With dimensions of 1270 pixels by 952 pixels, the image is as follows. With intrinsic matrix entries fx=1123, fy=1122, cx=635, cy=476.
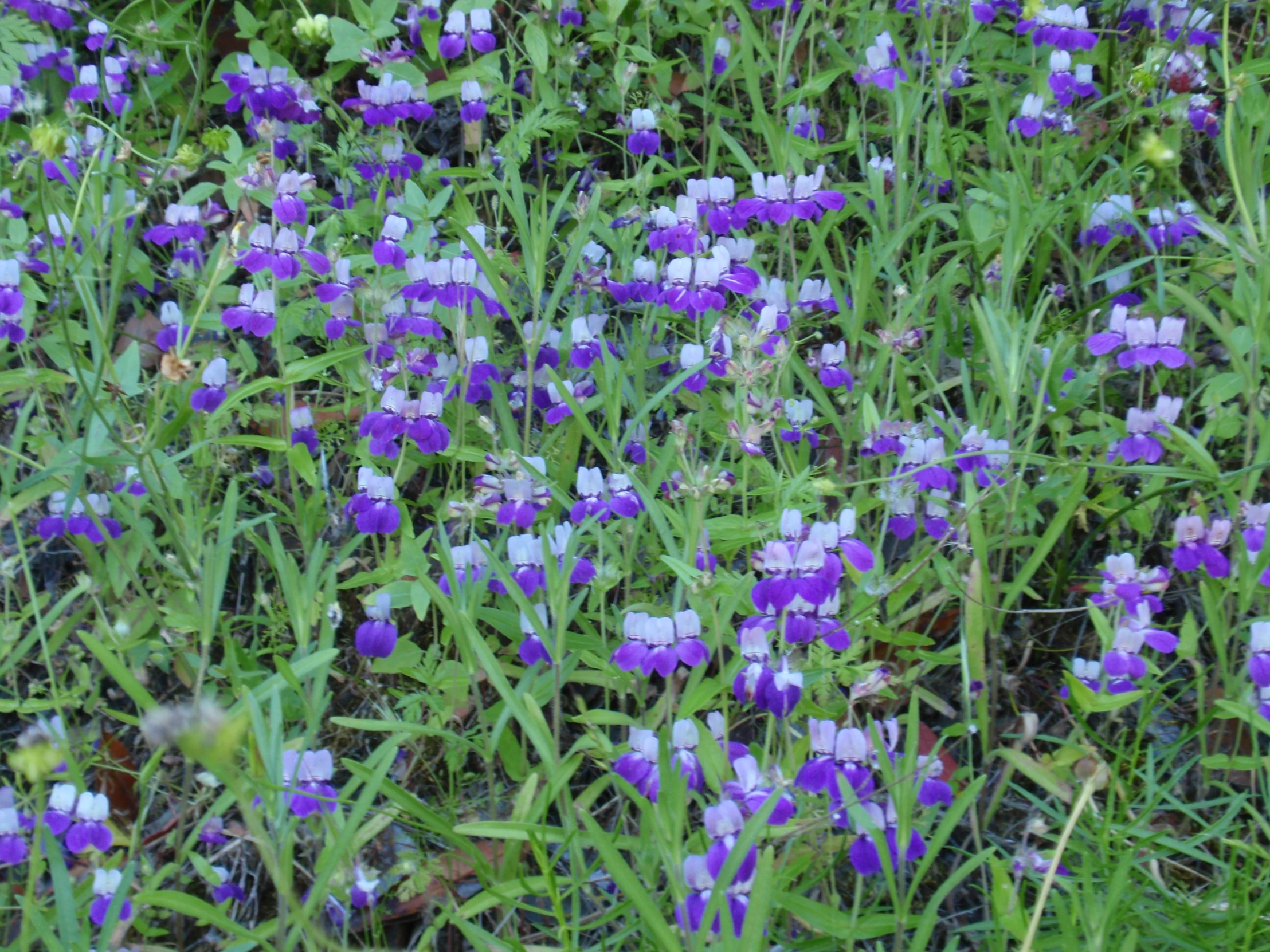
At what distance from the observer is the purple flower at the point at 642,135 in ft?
9.21

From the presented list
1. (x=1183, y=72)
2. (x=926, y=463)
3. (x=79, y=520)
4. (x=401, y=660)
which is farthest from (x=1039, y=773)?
(x=1183, y=72)

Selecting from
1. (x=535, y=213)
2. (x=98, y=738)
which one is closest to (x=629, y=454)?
(x=535, y=213)

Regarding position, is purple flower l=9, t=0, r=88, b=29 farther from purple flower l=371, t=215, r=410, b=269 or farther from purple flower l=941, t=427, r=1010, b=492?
purple flower l=941, t=427, r=1010, b=492

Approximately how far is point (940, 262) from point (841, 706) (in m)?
1.45

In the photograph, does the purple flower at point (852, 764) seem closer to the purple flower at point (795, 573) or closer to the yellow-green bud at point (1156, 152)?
the purple flower at point (795, 573)

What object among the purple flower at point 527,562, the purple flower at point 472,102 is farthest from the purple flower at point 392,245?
the purple flower at point 527,562

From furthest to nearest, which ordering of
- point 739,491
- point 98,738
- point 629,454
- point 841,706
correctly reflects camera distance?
1. point 629,454
2. point 739,491
3. point 98,738
4. point 841,706

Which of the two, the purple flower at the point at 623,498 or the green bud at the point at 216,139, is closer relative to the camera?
the purple flower at the point at 623,498

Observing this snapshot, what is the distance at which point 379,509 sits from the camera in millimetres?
2043

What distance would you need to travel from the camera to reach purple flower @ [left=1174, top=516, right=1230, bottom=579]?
73.3 inches

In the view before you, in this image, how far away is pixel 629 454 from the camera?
7.63 ft

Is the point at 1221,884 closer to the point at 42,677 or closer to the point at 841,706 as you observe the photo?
the point at 841,706

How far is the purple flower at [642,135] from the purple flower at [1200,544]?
157cm

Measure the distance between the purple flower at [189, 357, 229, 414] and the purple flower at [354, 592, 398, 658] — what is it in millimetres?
592
